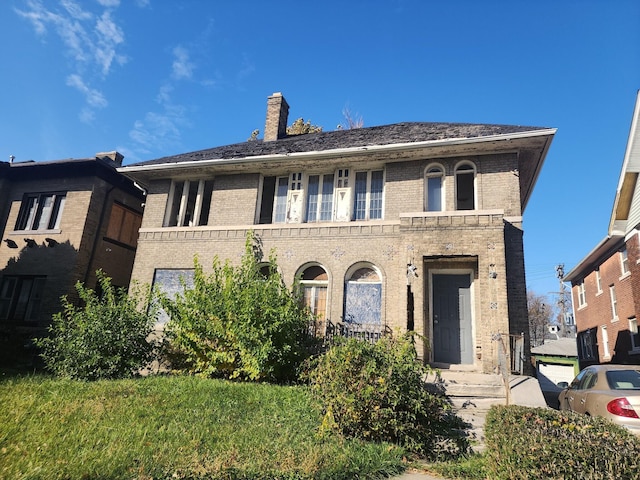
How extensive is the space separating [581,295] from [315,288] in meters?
19.9

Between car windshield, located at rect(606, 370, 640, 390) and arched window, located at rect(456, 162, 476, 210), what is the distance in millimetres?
6282

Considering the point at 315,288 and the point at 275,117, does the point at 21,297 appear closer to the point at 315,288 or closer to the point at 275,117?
the point at 315,288

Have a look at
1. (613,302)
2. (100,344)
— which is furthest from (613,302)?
(100,344)

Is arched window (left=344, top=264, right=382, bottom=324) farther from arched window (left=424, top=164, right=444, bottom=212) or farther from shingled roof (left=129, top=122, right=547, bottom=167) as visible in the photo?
shingled roof (left=129, top=122, right=547, bottom=167)

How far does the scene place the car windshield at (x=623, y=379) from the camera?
7.27m

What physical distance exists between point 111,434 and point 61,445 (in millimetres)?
575

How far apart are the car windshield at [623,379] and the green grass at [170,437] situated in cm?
443

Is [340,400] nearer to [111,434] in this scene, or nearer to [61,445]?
[111,434]

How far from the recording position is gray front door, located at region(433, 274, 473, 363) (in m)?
11.6

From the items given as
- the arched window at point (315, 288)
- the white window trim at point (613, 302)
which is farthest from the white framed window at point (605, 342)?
the arched window at point (315, 288)

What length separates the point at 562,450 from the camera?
361cm

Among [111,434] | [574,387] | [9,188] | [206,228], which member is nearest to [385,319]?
[574,387]

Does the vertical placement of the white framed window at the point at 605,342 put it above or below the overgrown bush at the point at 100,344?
above

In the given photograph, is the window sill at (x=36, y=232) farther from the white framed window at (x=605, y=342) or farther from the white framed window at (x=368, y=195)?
the white framed window at (x=605, y=342)
